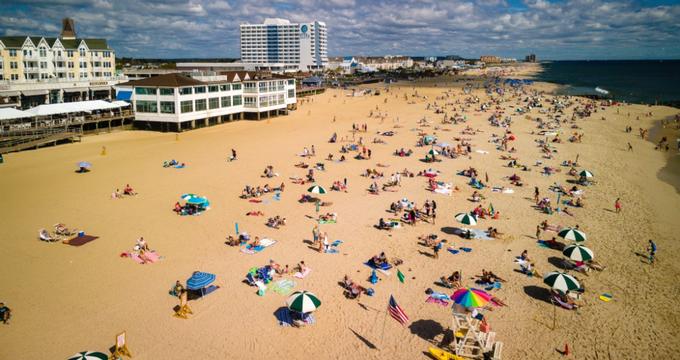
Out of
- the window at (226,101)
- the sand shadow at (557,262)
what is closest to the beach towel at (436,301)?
the sand shadow at (557,262)

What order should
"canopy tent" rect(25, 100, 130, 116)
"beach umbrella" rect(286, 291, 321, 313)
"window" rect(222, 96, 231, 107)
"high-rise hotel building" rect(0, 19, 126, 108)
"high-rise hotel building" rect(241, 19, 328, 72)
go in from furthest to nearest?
"high-rise hotel building" rect(241, 19, 328, 72) → "window" rect(222, 96, 231, 107) → "high-rise hotel building" rect(0, 19, 126, 108) → "canopy tent" rect(25, 100, 130, 116) → "beach umbrella" rect(286, 291, 321, 313)

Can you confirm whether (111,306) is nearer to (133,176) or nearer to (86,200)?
(86,200)

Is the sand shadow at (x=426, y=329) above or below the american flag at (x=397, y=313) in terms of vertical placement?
below

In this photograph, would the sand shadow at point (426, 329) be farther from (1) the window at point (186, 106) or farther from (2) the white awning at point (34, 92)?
(2) the white awning at point (34, 92)

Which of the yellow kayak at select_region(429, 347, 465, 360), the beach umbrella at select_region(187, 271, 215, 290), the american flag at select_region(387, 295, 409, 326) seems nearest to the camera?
the yellow kayak at select_region(429, 347, 465, 360)

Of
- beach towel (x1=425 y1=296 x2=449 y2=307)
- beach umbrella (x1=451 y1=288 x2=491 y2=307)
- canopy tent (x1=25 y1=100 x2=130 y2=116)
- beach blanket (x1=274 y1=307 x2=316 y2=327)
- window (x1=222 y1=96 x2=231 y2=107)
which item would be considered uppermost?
window (x1=222 y1=96 x2=231 y2=107)

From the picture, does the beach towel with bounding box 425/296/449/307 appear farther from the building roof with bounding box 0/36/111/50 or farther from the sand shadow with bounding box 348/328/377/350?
the building roof with bounding box 0/36/111/50

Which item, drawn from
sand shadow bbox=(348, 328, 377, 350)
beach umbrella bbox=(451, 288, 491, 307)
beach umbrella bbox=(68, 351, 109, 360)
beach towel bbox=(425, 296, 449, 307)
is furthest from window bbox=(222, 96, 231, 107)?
beach umbrella bbox=(451, 288, 491, 307)
